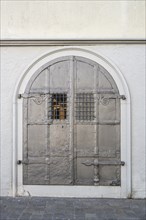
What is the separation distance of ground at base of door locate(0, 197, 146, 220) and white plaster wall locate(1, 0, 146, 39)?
3.59m

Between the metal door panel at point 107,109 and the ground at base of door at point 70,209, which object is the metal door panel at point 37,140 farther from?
the metal door panel at point 107,109

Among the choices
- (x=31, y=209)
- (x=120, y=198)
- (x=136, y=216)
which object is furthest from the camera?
(x=120, y=198)

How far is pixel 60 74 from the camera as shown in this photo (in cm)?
551

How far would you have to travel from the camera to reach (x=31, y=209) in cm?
483

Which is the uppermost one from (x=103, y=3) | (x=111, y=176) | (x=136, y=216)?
(x=103, y=3)

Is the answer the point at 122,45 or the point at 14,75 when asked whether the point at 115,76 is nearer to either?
the point at 122,45

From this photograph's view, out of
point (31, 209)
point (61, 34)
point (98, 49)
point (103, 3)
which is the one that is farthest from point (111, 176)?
point (103, 3)

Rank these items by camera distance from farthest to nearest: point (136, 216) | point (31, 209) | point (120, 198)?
1. point (120, 198)
2. point (31, 209)
3. point (136, 216)

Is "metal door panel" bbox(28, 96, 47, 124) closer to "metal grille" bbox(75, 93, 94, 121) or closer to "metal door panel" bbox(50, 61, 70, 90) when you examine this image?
"metal door panel" bbox(50, 61, 70, 90)

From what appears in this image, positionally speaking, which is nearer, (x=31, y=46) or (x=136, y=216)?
(x=136, y=216)

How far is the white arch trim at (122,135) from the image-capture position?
17.7 feet

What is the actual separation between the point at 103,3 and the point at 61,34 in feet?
3.82

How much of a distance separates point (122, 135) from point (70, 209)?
1.92 metres

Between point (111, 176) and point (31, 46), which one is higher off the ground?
point (31, 46)
